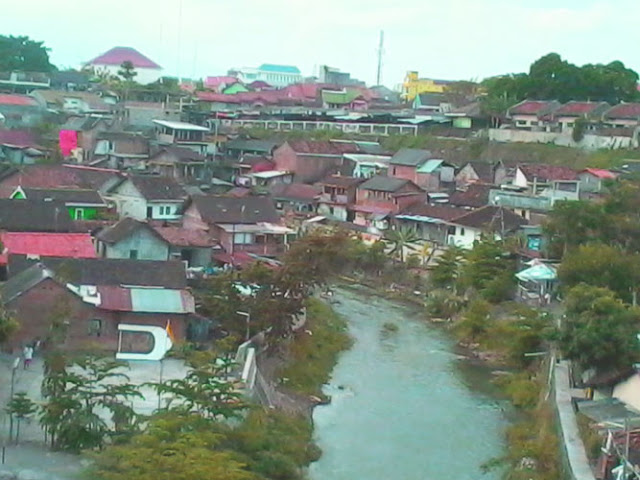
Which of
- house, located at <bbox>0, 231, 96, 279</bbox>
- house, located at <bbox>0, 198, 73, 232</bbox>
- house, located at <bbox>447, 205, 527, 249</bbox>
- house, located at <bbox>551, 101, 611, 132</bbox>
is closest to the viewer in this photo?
house, located at <bbox>0, 231, 96, 279</bbox>

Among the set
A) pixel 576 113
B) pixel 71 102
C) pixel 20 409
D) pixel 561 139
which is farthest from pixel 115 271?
pixel 71 102

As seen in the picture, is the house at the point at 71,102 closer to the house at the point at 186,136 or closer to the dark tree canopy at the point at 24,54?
the house at the point at 186,136

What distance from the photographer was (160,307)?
1725 centimetres

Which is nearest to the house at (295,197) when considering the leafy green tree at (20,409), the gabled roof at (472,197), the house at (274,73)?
the gabled roof at (472,197)

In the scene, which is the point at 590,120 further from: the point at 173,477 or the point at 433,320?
the point at 173,477

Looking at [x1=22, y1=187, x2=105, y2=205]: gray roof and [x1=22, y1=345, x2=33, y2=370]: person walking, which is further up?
[x1=22, y1=187, x2=105, y2=205]: gray roof

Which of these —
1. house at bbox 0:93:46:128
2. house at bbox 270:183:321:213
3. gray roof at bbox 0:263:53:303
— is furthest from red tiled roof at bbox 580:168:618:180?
house at bbox 0:93:46:128

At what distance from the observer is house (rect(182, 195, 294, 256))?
2645 centimetres

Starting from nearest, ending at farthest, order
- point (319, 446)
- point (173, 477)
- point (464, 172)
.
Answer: point (173, 477) < point (319, 446) < point (464, 172)

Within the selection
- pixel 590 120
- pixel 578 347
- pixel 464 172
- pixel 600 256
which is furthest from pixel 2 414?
pixel 590 120

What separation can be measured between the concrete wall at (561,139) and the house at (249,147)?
8.32 m

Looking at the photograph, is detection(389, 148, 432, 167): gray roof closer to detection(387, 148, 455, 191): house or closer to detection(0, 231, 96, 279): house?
detection(387, 148, 455, 191): house

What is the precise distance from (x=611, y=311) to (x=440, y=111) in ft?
106

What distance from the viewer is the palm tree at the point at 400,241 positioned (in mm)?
29609
